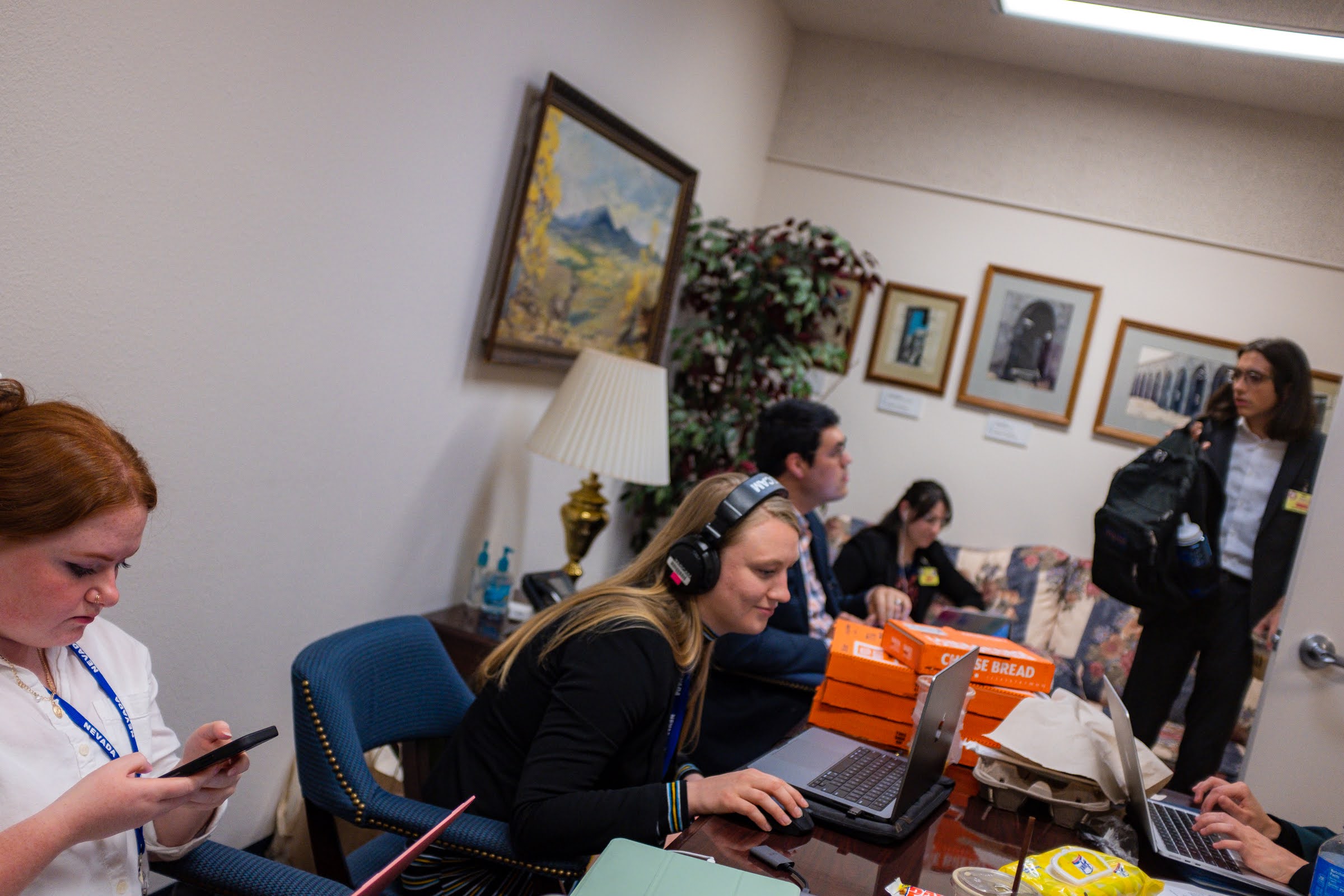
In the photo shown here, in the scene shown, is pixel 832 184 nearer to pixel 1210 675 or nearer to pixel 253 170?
pixel 1210 675

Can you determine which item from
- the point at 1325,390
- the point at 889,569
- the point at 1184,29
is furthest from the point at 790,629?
the point at 1325,390

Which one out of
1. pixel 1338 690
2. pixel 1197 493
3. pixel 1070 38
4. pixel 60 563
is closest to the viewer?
pixel 60 563

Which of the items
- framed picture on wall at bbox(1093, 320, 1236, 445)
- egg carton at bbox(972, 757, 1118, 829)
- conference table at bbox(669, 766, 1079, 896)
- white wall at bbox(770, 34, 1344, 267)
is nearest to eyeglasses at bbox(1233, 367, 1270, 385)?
framed picture on wall at bbox(1093, 320, 1236, 445)

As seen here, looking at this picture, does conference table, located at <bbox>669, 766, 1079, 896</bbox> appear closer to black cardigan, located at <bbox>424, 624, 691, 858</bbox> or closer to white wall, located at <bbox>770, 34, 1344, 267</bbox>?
black cardigan, located at <bbox>424, 624, 691, 858</bbox>

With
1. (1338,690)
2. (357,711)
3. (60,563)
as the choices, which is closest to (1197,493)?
(1338,690)

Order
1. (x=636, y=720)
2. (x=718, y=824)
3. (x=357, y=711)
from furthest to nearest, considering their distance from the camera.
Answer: (x=357, y=711) → (x=636, y=720) → (x=718, y=824)

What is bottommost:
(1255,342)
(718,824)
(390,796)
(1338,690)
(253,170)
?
(390,796)

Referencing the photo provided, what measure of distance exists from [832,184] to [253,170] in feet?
11.9

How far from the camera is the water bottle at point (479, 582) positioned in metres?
3.31

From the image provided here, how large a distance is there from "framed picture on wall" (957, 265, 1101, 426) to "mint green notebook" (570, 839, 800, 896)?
4203 mm

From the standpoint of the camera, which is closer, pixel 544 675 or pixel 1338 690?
pixel 544 675

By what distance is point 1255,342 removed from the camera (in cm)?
365

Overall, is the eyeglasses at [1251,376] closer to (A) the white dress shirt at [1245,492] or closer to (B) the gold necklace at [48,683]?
(A) the white dress shirt at [1245,492]

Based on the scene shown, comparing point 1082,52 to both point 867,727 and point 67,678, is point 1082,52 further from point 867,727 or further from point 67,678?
point 67,678
